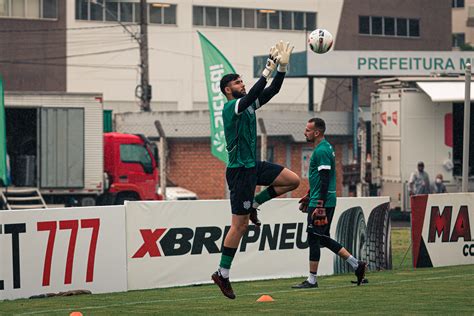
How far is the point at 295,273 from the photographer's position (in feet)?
54.3

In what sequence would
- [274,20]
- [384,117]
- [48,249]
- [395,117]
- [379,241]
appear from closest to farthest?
1. [48,249]
2. [379,241]
3. [395,117]
4. [384,117]
5. [274,20]

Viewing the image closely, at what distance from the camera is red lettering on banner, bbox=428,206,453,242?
694 inches

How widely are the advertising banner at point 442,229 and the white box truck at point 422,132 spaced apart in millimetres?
14479

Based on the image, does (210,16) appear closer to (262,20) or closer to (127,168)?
(262,20)

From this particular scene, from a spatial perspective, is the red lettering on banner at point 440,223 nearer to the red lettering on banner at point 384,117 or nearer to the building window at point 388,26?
the red lettering on banner at point 384,117

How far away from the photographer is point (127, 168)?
119ft

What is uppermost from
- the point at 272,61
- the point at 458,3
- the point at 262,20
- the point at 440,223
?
the point at 458,3

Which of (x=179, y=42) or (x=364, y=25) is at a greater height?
(x=364, y=25)

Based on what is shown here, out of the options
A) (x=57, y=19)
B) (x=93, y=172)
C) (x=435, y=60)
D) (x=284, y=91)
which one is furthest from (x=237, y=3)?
(x=93, y=172)

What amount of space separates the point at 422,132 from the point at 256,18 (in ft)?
106

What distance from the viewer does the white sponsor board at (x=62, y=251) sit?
45.3 feet

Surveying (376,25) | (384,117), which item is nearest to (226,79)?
(384,117)

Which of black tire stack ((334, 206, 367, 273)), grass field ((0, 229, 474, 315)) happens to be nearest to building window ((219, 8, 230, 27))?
black tire stack ((334, 206, 367, 273))

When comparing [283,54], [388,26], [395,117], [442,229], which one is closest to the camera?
[283,54]
